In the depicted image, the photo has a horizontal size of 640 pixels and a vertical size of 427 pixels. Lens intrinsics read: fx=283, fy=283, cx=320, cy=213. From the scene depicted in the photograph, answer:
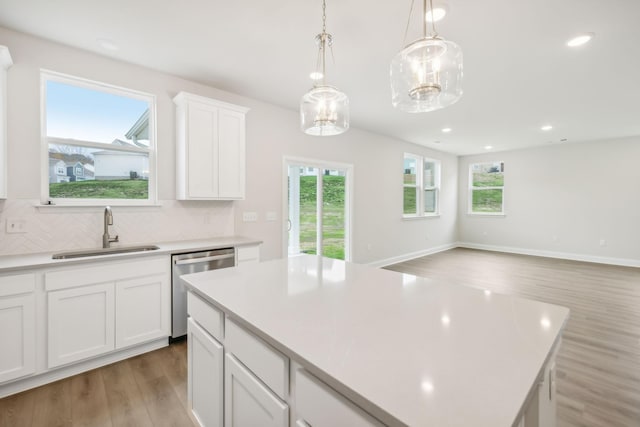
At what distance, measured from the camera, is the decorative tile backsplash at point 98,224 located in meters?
2.35

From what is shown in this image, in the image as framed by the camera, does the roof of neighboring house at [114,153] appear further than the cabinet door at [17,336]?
Yes

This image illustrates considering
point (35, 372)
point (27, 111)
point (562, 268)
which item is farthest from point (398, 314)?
point (562, 268)

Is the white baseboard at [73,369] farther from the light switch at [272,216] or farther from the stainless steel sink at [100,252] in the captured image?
the light switch at [272,216]

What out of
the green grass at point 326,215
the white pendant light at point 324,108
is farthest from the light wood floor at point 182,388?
the green grass at point 326,215

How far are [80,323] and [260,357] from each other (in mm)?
2042

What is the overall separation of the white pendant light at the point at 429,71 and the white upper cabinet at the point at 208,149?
2248 mm

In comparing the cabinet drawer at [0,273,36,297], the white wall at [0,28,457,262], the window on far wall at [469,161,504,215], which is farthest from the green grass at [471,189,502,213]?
the cabinet drawer at [0,273,36,297]

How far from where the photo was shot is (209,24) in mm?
2268

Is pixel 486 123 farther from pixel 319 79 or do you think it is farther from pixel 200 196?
pixel 200 196

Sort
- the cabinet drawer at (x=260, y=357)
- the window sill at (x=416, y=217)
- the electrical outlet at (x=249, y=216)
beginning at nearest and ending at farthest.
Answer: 1. the cabinet drawer at (x=260, y=357)
2. the electrical outlet at (x=249, y=216)
3. the window sill at (x=416, y=217)

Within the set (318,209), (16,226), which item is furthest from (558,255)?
(16,226)

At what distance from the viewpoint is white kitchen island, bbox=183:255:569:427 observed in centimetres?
63

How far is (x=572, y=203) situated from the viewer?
6.57 meters

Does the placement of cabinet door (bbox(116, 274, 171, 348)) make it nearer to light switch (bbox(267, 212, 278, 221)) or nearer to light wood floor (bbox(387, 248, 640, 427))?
light switch (bbox(267, 212, 278, 221))
